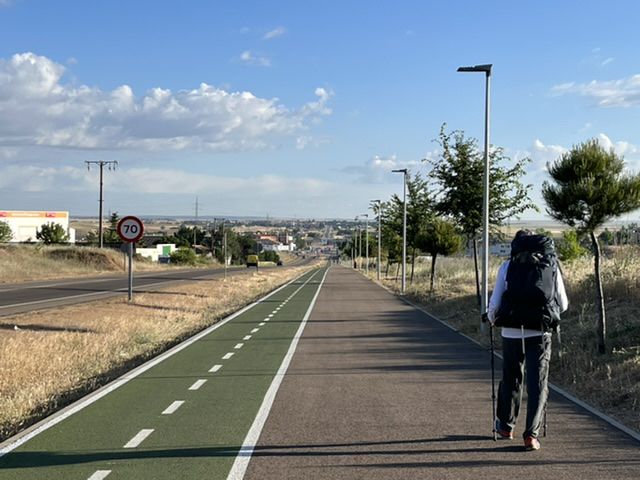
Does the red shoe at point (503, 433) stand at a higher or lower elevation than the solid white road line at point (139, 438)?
higher

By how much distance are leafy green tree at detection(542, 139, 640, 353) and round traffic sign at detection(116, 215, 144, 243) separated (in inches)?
519

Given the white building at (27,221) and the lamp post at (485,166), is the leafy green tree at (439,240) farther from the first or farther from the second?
the white building at (27,221)

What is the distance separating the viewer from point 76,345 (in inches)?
563

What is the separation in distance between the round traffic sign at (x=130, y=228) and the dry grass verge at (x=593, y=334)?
Result: 9.48 meters

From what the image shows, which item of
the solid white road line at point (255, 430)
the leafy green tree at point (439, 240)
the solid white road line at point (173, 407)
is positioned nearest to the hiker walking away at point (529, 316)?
the solid white road line at point (255, 430)

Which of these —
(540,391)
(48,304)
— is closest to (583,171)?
(540,391)

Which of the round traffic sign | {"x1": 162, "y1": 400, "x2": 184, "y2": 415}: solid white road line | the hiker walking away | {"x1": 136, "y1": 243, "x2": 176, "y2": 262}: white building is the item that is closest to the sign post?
the round traffic sign

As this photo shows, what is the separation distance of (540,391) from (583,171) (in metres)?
6.65

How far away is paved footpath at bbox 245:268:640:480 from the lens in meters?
6.25

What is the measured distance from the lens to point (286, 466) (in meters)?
6.32

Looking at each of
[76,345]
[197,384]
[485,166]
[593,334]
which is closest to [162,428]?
[197,384]

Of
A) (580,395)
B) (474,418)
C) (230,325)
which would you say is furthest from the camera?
(230,325)

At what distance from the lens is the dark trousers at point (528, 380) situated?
6852 mm

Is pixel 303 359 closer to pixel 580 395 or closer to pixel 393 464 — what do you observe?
pixel 580 395
